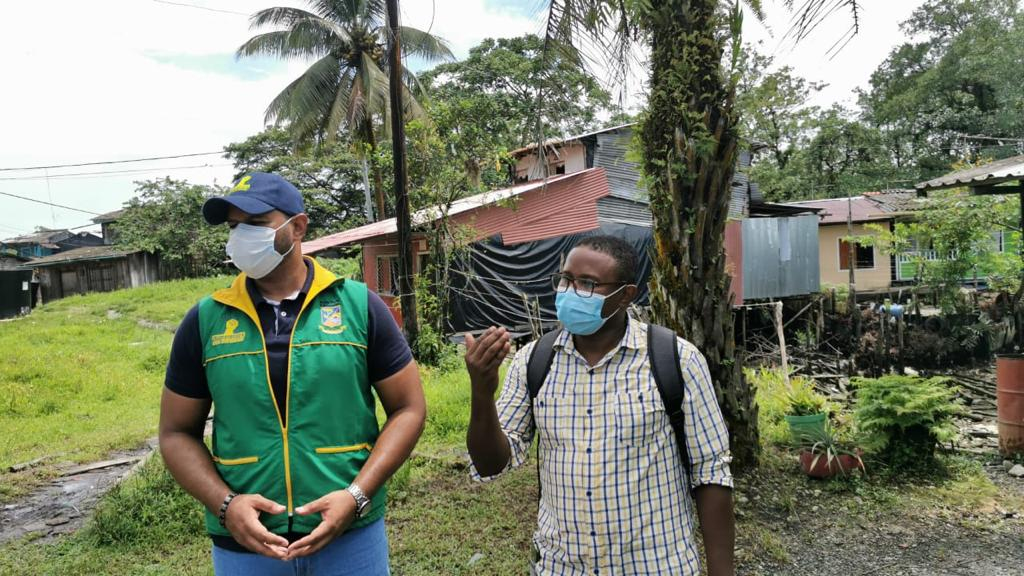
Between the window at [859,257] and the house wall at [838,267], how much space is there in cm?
11

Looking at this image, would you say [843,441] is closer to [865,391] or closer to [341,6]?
[865,391]

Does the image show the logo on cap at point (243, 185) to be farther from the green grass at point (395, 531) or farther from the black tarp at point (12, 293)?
the black tarp at point (12, 293)

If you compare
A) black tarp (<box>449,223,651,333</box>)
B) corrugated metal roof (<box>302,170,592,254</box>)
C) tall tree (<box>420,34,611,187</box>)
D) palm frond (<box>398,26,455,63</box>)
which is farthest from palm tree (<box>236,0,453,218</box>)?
black tarp (<box>449,223,651,333</box>)

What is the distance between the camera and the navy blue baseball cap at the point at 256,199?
6.77 feet

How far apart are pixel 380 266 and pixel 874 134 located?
2302 cm

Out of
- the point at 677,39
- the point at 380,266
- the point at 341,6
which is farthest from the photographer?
the point at 341,6

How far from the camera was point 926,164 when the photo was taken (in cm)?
2925

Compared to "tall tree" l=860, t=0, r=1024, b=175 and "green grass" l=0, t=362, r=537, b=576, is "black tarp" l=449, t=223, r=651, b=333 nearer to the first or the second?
"green grass" l=0, t=362, r=537, b=576

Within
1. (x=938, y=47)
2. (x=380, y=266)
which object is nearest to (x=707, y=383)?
(x=380, y=266)

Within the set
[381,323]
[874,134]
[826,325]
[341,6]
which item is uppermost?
[341,6]

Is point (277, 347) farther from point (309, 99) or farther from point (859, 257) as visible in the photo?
point (859, 257)

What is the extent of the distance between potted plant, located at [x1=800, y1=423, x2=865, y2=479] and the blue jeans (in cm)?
430

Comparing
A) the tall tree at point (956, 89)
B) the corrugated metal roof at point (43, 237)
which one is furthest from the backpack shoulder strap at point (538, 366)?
the corrugated metal roof at point (43, 237)

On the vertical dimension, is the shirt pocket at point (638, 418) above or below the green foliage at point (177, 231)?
below
